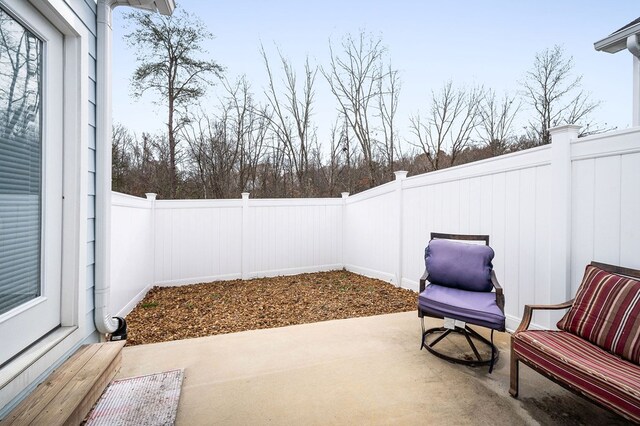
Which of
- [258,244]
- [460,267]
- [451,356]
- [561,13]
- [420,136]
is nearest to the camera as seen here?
[451,356]

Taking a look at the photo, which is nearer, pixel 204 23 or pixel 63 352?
pixel 63 352

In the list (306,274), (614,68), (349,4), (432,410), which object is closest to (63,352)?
Result: (432,410)

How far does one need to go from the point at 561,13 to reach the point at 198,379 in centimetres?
864

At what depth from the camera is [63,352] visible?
1.80 meters

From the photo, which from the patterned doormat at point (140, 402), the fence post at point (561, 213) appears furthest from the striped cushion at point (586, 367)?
the patterned doormat at point (140, 402)

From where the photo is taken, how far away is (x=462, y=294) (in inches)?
102

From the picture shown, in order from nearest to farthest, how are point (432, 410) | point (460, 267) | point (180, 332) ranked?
point (432, 410), point (460, 267), point (180, 332)

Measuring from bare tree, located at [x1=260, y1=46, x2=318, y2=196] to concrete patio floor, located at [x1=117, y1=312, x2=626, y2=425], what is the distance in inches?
242

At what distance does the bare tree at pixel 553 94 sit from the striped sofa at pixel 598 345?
310 inches

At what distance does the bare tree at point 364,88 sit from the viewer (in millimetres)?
8820

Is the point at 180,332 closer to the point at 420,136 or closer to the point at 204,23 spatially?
the point at 204,23

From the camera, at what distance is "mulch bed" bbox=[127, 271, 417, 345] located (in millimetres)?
3168

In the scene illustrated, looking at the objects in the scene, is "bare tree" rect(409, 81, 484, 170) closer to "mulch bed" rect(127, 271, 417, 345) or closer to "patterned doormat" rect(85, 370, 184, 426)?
"mulch bed" rect(127, 271, 417, 345)

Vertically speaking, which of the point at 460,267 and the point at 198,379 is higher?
the point at 460,267
